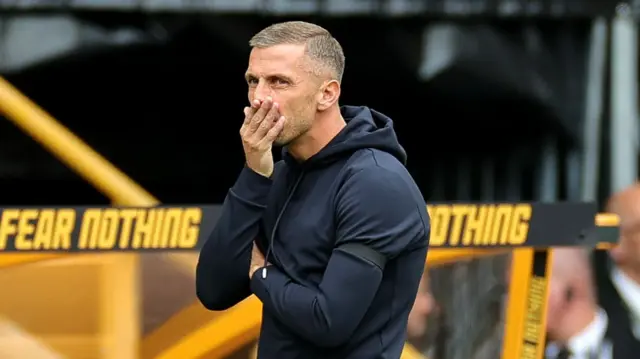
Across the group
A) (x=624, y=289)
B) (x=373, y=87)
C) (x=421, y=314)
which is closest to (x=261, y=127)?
(x=421, y=314)

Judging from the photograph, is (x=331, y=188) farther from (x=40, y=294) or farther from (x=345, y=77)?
(x=345, y=77)

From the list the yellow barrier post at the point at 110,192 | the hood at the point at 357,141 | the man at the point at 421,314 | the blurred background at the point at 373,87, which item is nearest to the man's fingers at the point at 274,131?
the hood at the point at 357,141

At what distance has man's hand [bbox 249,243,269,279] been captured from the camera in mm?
1805

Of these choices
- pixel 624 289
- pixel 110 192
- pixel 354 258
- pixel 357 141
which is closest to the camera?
pixel 354 258

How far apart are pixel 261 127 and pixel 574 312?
1906 mm

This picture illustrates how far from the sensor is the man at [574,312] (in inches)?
123

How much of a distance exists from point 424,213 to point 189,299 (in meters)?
1.41

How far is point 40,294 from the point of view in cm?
292

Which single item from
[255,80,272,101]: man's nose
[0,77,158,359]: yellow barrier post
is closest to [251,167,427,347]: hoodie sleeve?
[255,80,272,101]: man's nose

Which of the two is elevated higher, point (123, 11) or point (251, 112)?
point (251, 112)

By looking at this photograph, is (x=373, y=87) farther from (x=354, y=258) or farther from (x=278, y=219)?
Result: (x=354, y=258)

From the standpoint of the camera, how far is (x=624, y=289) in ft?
11.0

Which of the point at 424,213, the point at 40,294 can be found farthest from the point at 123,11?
the point at 424,213

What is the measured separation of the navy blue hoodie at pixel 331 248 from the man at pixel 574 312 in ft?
4.69
